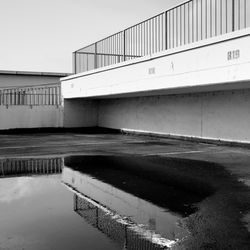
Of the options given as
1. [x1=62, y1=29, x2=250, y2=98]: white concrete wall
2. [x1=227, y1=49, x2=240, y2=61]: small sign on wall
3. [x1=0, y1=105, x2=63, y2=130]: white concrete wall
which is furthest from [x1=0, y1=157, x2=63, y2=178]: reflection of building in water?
[x1=0, y1=105, x2=63, y2=130]: white concrete wall

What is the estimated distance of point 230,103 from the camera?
15328mm

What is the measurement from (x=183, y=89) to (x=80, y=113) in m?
11.7

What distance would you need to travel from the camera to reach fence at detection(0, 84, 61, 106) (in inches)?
1037

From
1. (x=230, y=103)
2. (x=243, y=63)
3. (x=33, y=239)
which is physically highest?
(x=243, y=63)

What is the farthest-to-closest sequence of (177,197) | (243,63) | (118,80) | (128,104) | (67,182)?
(128,104) < (118,80) < (243,63) < (67,182) < (177,197)

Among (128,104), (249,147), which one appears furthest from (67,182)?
(128,104)

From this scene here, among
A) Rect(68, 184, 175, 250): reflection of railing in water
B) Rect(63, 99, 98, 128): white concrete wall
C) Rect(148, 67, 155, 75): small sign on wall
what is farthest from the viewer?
Rect(63, 99, 98, 128): white concrete wall

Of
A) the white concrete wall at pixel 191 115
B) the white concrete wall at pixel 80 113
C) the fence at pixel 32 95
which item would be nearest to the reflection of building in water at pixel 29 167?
the white concrete wall at pixel 191 115

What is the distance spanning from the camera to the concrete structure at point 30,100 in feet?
78.1

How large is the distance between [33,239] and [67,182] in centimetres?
344

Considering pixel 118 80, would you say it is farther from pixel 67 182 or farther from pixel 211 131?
pixel 67 182

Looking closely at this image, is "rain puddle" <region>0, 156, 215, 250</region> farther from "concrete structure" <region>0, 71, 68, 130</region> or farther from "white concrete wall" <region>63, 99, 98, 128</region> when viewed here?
"white concrete wall" <region>63, 99, 98, 128</region>

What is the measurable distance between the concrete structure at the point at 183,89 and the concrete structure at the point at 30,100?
4.66 feet

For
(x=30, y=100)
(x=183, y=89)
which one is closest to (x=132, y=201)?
(x=183, y=89)
